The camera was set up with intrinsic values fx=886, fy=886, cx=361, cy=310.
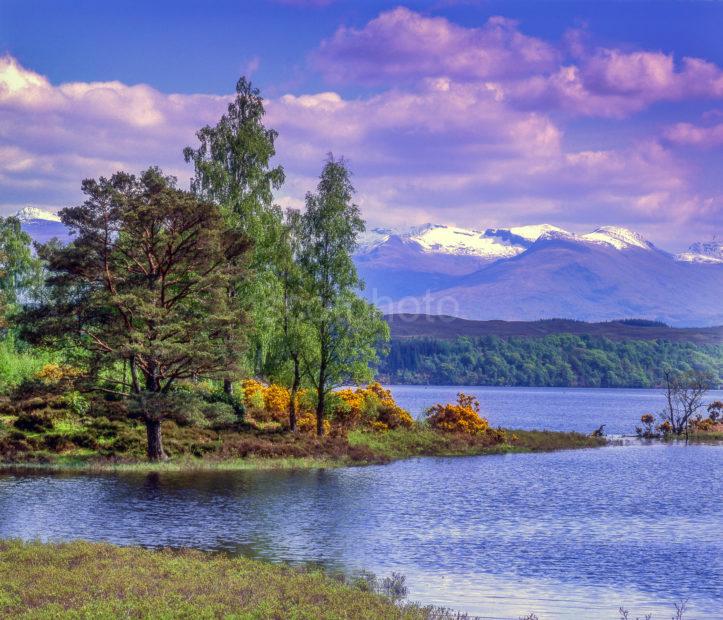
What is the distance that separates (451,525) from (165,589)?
16.9m

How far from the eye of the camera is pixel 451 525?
35.7 m

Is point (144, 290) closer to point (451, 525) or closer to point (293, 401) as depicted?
point (293, 401)

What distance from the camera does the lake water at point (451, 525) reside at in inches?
998

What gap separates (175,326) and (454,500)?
718 inches

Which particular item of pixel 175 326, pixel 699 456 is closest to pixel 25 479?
pixel 175 326

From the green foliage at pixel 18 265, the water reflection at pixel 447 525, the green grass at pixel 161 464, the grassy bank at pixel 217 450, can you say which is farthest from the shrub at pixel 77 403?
the green foliage at pixel 18 265

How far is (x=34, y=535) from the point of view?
96.8ft

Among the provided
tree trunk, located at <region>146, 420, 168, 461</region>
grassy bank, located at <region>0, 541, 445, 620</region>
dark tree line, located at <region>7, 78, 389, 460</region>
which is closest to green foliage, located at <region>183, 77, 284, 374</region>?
dark tree line, located at <region>7, 78, 389, 460</region>

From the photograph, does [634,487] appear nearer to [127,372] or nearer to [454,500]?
[454,500]

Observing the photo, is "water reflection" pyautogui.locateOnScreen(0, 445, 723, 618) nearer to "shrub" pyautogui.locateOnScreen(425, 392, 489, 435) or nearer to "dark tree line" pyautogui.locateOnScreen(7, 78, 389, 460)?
"dark tree line" pyautogui.locateOnScreen(7, 78, 389, 460)

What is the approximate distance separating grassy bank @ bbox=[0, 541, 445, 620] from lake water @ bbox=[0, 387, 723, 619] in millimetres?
2881

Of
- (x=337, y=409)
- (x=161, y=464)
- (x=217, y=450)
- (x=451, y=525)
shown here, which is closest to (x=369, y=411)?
(x=337, y=409)

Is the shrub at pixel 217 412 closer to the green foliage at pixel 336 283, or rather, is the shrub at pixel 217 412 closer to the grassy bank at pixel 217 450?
→ the grassy bank at pixel 217 450

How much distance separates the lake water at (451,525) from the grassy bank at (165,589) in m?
2.88
